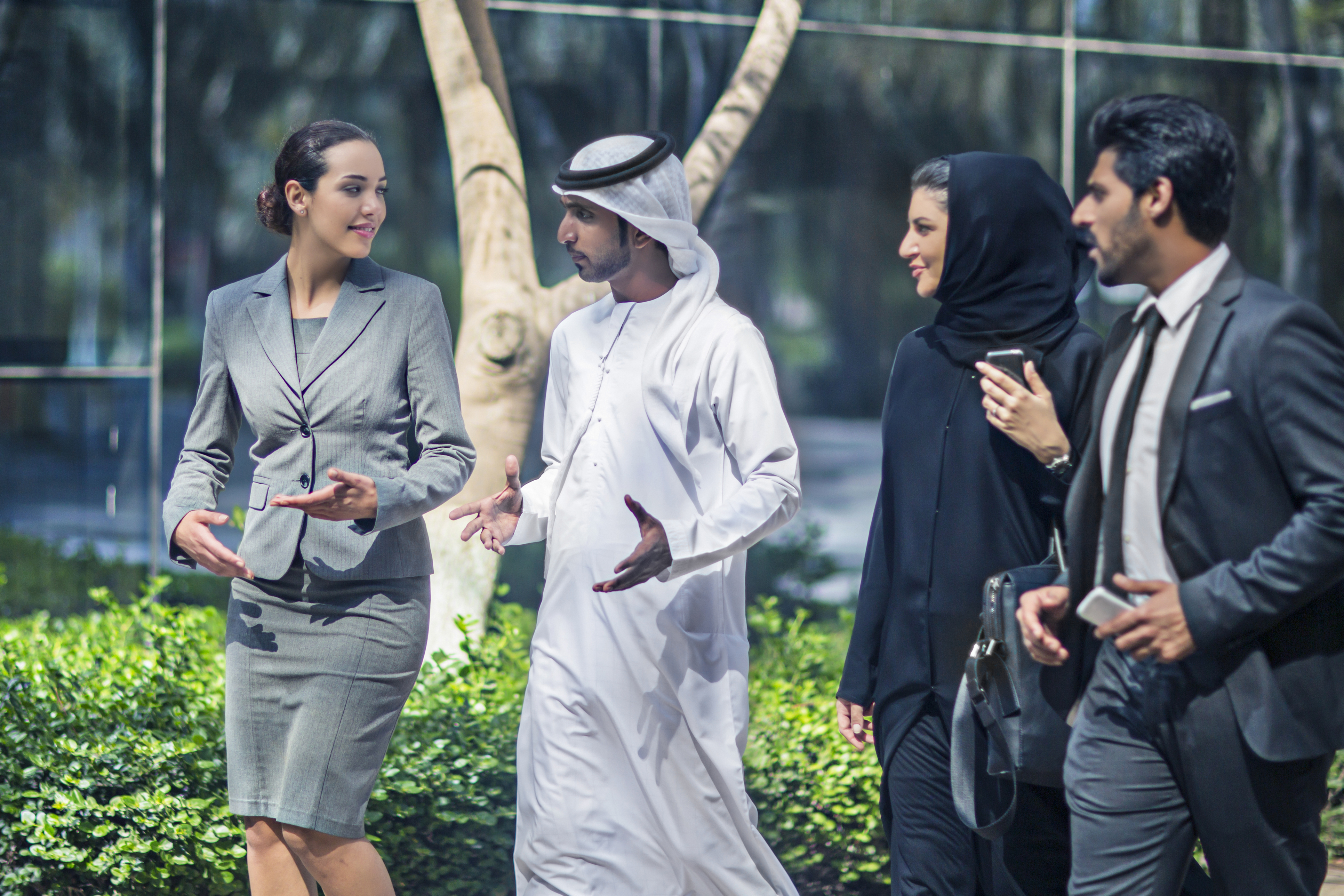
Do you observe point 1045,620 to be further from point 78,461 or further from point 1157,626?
point 78,461

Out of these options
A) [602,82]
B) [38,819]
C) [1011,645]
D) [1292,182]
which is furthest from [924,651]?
[1292,182]

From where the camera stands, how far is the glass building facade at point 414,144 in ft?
18.9

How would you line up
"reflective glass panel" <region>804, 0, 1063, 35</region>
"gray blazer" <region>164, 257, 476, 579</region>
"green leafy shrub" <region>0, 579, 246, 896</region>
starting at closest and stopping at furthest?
1. "gray blazer" <region>164, 257, 476, 579</region>
2. "green leafy shrub" <region>0, 579, 246, 896</region>
3. "reflective glass panel" <region>804, 0, 1063, 35</region>

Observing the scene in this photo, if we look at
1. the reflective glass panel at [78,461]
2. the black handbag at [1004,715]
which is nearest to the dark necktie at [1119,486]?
the black handbag at [1004,715]

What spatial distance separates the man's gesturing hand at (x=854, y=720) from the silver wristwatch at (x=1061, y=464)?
76cm

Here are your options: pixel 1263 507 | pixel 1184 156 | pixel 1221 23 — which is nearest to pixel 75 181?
pixel 1184 156

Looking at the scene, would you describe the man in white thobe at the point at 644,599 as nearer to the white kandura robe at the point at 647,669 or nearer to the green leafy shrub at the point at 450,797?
the white kandura robe at the point at 647,669

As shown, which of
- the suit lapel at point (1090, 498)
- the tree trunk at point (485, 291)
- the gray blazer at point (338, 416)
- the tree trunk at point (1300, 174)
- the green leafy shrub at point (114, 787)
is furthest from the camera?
the tree trunk at point (1300, 174)

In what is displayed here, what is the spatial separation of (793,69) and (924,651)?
4.06 metres

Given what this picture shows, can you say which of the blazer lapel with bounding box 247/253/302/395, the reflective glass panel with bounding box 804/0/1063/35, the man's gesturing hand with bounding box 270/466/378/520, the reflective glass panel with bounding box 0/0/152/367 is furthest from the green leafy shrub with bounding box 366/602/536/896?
the reflective glass panel with bounding box 804/0/1063/35

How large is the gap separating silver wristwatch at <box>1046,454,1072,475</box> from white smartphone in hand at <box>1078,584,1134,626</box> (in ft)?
1.63

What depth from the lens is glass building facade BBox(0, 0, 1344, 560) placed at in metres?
5.76

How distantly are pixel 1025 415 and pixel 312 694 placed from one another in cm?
164

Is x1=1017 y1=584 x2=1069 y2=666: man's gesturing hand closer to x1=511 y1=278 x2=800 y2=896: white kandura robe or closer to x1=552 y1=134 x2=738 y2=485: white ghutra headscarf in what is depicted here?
x1=511 y1=278 x2=800 y2=896: white kandura robe
